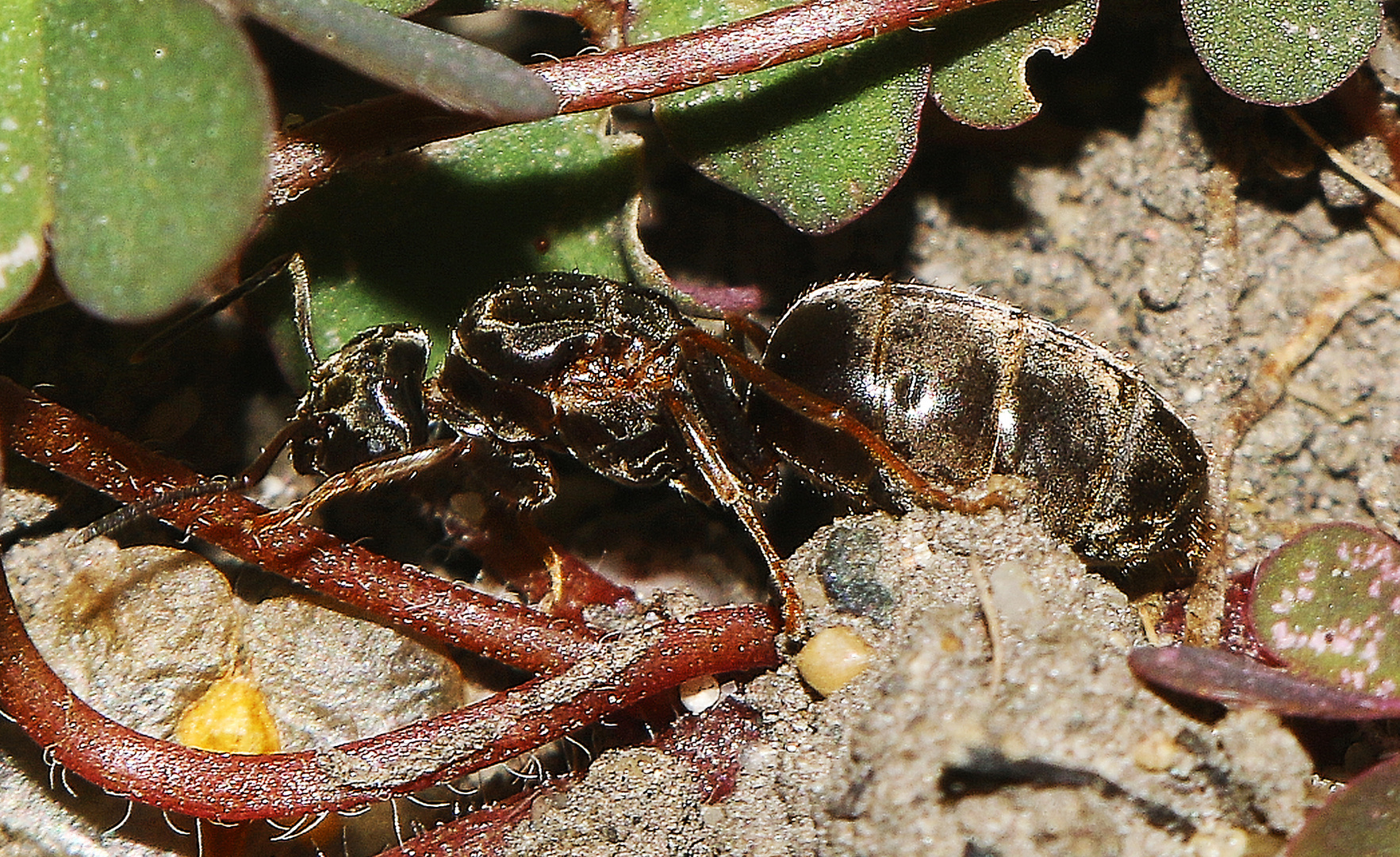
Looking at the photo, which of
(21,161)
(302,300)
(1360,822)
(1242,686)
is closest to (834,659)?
(1242,686)

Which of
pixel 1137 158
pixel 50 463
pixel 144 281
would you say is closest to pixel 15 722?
A: pixel 50 463

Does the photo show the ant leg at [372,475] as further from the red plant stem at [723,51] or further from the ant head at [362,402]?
the red plant stem at [723,51]

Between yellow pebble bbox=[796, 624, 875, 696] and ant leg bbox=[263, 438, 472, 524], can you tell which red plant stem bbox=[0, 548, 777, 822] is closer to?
yellow pebble bbox=[796, 624, 875, 696]

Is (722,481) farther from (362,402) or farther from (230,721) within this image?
(230,721)

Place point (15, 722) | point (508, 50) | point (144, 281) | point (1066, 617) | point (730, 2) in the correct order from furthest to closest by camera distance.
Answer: point (508, 50), point (730, 2), point (15, 722), point (1066, 617), point (144, 281)

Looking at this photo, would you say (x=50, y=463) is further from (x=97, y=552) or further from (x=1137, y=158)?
(x=1137, y=158)

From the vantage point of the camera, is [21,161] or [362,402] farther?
[362,402]
